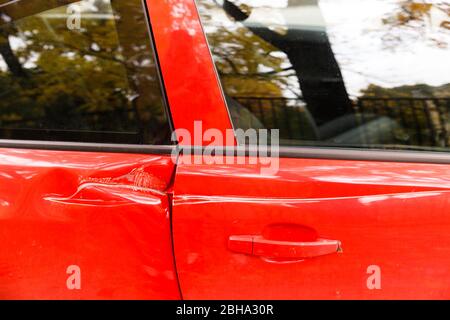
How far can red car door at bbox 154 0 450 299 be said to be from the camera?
4.46 feet

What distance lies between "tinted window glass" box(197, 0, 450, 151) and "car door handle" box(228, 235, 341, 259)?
11.6 inches

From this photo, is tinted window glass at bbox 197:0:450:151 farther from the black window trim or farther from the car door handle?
the car door handle

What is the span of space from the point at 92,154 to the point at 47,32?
0.41m

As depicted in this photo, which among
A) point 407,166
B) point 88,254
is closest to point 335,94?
point 407,166

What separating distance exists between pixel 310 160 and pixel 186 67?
0.43 meters

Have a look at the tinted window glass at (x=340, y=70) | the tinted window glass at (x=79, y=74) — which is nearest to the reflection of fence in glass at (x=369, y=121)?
the tinted window glass at (x=340, y=70)

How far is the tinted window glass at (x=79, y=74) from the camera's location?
1.50 meters

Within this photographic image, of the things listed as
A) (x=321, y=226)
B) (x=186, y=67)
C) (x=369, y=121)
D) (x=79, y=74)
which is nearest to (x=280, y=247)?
(x=321, y=226)

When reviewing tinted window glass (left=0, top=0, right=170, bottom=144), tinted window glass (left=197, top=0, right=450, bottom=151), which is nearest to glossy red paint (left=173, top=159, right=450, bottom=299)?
tinted window glass (left=197, top=0, right=450, bottom=151)

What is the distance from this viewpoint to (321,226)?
1358mm

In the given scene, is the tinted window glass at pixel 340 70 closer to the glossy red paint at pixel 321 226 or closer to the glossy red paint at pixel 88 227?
the glossy red paint at pixel 321 226

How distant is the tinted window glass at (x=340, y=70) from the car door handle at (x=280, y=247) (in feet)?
0.97

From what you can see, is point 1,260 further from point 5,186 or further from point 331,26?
point 331,26
